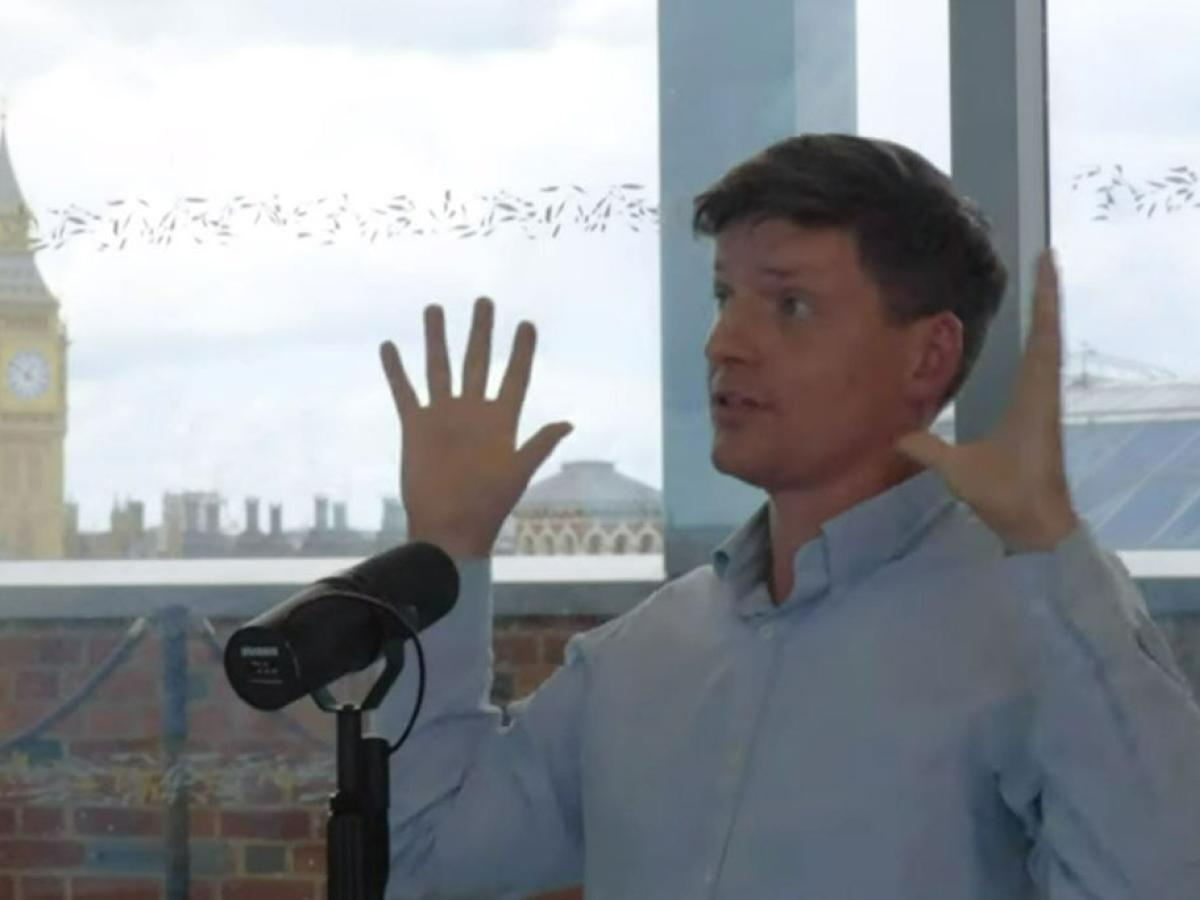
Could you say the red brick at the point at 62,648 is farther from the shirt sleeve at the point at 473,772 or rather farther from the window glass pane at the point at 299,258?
the shirt sleeve at the point at 473,772

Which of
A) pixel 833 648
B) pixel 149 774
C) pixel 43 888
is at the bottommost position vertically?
pixel 43 888

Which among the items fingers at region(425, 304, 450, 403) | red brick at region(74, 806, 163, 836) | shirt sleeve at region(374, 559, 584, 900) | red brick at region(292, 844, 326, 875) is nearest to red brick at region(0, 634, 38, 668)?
red brick at region(74, 806, 163, 836)

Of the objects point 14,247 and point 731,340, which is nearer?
point 731,340

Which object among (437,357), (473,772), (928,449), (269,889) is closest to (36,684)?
(269,889)

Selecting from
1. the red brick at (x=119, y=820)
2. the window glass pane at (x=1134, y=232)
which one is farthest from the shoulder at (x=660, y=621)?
the red brick at (x=119, y=820)

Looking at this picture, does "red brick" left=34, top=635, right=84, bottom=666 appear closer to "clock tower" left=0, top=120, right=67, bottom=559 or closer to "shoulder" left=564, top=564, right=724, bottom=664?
"clock tower" left=0, top=120, right=67, bottom=559

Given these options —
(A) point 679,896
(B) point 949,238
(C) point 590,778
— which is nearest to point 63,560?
(C) point 590,778

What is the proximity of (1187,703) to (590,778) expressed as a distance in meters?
0.58

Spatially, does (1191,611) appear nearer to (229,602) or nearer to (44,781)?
(229,602)

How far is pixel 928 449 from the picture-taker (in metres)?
1.47

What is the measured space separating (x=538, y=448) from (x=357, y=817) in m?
0.48

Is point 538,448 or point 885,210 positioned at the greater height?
point 885,210

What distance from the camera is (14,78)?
8.12 ft

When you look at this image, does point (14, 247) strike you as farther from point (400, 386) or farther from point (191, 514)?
point (400, 386)
